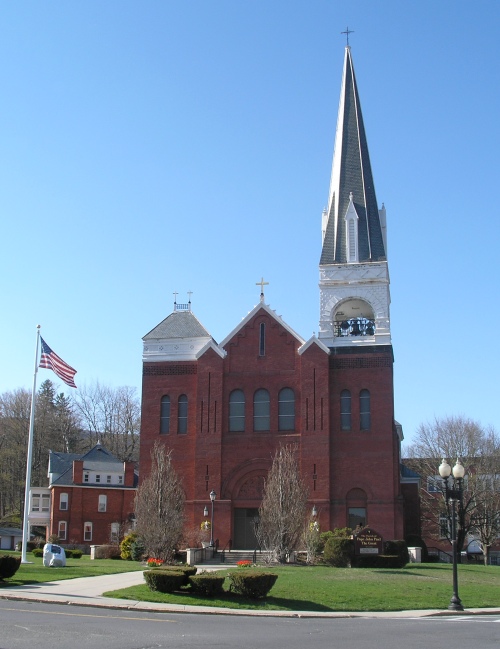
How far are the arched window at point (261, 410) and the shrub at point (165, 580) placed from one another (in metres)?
25.4

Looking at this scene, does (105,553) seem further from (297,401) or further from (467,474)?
(467,474)

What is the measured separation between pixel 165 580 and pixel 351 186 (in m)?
36.0

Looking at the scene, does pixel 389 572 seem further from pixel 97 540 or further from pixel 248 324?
pixel 97 540

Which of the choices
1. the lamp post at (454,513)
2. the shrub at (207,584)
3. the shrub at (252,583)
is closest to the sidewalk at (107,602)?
the lamp post at (454,513)

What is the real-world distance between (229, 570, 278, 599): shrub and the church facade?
23268 mm

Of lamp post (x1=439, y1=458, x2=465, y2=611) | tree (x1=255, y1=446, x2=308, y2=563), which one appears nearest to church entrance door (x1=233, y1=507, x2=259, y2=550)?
tree (x1=255, y1=446, x2=308, y2=563)

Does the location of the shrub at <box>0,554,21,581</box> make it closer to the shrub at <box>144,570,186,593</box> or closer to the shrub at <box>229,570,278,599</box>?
the shrub at <box>144,570,186,593</box>

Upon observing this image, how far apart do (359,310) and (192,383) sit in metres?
11.5

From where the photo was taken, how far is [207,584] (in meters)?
24.4

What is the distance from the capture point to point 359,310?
53.0 m

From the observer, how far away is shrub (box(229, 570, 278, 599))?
24.2 metres

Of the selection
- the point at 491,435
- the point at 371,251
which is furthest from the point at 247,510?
the point at 491,435

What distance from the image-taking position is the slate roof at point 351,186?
175ft

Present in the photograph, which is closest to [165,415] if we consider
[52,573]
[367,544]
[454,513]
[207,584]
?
[367,544]
